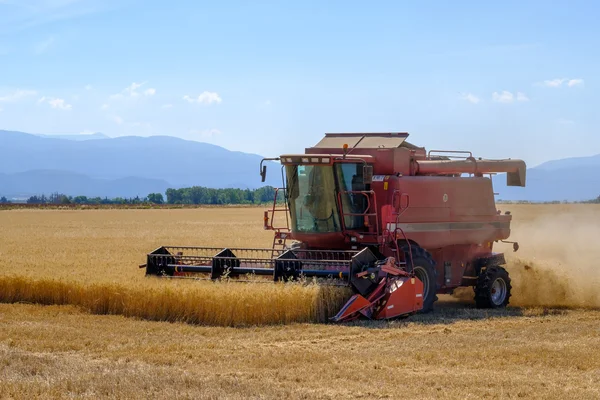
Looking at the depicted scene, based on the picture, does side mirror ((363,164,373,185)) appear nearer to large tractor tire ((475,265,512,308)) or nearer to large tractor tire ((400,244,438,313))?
large tractor tire ((400,244,438,313))

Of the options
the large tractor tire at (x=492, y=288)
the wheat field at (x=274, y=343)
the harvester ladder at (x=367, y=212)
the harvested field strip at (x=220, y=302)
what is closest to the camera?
the wheat field at (x=274, y=343)

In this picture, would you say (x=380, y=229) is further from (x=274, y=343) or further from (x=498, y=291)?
(x=274, y=343)

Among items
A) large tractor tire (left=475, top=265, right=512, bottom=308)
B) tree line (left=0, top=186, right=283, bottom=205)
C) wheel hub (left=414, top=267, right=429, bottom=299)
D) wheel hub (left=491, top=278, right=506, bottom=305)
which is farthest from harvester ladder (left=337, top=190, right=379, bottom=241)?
tree line (left=0, top=186, right=283, bottom=205)

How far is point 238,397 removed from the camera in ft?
23.1

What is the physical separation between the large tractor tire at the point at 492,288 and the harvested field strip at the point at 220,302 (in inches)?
134

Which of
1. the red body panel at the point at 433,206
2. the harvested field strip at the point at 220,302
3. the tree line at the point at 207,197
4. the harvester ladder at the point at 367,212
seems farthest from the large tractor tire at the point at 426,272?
the tree line at the point at 207,197

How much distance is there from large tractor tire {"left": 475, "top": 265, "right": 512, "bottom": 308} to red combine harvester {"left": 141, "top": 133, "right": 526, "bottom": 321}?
2cm

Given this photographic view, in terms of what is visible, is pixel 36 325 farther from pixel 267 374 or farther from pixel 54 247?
pixel 54 247

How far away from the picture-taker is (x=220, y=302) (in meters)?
11.6

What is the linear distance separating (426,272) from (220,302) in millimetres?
3590

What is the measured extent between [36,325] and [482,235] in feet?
26.1

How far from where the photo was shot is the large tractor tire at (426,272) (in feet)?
42.8

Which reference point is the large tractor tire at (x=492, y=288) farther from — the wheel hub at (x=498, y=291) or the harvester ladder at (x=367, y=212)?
the harvester ladder at (x=367, y=212)

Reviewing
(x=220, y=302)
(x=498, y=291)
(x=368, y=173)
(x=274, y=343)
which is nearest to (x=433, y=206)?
(x=368, y=173)
